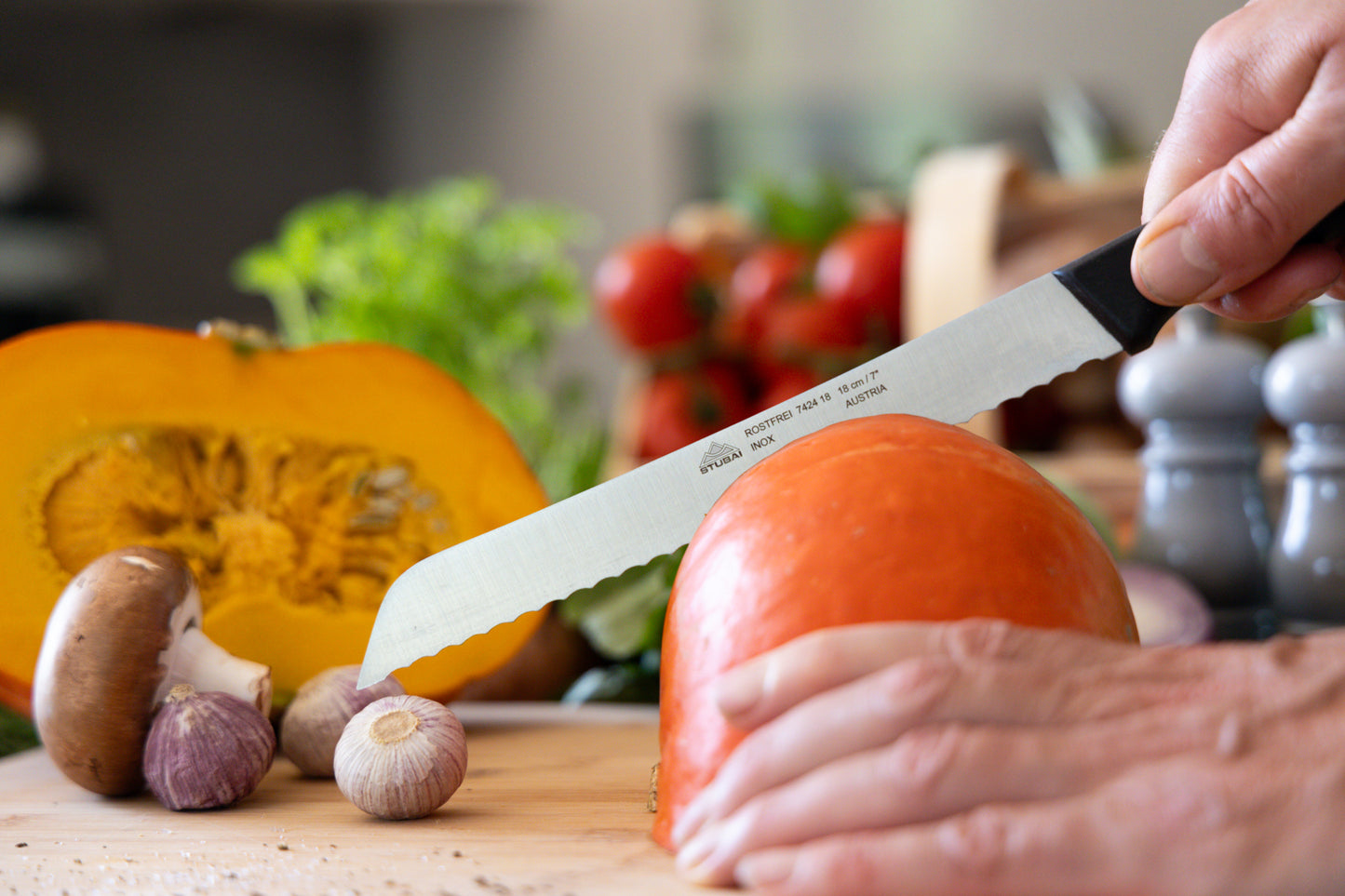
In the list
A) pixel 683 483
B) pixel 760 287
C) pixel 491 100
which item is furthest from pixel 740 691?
pixel 491 100

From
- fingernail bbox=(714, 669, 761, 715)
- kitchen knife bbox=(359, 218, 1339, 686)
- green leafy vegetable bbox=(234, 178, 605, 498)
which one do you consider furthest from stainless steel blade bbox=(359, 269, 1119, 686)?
green leafy vegetable bbox=(234, 178, 605, 498)

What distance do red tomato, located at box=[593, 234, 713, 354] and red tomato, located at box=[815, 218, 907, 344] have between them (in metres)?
0.27

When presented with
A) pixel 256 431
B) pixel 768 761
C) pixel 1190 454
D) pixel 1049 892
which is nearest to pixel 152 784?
→ pixel 256 431

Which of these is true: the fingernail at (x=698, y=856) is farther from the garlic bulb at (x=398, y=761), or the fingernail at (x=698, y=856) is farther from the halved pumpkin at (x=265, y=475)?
the halved pumpkin at (x=265, y=475)

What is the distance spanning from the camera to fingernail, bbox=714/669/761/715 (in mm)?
600

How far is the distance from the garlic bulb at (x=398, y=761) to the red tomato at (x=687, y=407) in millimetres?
1233

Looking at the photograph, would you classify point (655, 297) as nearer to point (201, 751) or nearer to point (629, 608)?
point (629, 608)

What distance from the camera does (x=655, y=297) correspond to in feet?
7.08

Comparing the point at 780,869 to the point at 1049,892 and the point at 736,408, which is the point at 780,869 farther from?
the point at 736,408

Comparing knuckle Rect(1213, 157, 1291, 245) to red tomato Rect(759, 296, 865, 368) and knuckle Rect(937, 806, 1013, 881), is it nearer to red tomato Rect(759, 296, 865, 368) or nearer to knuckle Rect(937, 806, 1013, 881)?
knuckle Rect(937, 806, 1013, 881)

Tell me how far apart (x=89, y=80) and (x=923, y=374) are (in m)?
4.45

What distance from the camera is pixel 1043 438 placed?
5.94ft

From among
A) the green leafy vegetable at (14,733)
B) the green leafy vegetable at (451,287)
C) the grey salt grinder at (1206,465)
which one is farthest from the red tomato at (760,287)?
the green leafy vegetable at (14,733)

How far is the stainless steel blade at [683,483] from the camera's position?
2.71 feet
